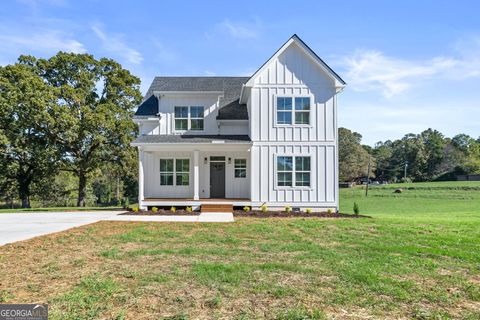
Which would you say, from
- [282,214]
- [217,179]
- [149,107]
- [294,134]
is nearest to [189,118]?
[149,107]

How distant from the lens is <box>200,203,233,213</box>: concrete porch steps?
1736 cm

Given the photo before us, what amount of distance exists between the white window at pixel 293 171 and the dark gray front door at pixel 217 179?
3645 millimetres

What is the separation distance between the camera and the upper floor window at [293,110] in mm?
17953

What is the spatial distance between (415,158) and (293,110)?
3047 inches

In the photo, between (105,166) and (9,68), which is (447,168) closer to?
(105,166)

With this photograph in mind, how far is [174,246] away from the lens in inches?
328

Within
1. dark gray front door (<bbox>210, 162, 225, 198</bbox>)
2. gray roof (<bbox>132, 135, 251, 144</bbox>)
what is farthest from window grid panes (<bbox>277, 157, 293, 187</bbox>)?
Result: dark gray front door (<bbox>210, 162, 225, 198</bbox>)

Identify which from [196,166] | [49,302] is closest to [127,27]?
[196,166]

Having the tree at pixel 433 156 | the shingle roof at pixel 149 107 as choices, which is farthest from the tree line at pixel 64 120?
the tree at pixel 433 156

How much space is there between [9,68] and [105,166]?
10.6 meters

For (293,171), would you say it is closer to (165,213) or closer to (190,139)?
(190,139)

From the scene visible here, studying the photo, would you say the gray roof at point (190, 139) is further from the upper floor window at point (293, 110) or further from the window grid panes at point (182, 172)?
the upper floor window at point (293, 110)

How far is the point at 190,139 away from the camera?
1867 centimetres

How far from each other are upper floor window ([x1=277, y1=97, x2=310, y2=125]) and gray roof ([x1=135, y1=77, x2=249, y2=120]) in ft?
8.66
